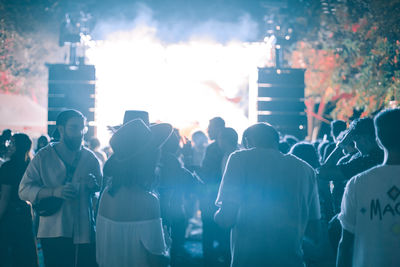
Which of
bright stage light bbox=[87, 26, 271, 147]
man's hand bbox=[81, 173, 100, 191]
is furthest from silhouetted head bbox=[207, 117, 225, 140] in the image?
bright stage light bbox=[87, 26, 271, 147]

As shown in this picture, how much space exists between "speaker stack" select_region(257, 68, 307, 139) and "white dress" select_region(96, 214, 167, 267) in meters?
8.61

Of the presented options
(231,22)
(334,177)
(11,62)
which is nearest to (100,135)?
(11,62)

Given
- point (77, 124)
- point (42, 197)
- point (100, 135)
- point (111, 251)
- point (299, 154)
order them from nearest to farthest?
point (111, 251)
point (42, 197)
point (77, 124)
point (299, 154)
point (100, 135)

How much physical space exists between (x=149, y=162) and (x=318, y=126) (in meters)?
16.3

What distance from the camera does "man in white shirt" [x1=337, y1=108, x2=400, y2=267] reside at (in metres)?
1.91

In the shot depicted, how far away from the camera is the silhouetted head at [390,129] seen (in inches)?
76.0

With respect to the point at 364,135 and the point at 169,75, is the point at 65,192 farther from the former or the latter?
the point at 169,75

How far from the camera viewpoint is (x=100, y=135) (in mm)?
11164

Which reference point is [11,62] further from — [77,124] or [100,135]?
[77,124]

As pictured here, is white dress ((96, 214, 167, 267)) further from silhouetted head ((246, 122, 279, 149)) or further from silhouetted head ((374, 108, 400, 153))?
silhouetted head ((374, 108, 400, 153))

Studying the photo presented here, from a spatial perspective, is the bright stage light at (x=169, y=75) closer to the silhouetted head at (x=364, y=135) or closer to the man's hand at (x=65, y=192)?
the silhouetted head at (x=364, y=135)

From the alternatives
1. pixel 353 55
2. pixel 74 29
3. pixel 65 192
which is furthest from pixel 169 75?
pixel 65 192

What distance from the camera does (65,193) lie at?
291 cm

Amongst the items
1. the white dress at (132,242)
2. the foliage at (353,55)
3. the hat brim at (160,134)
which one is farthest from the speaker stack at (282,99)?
the white dress at (132,242)
